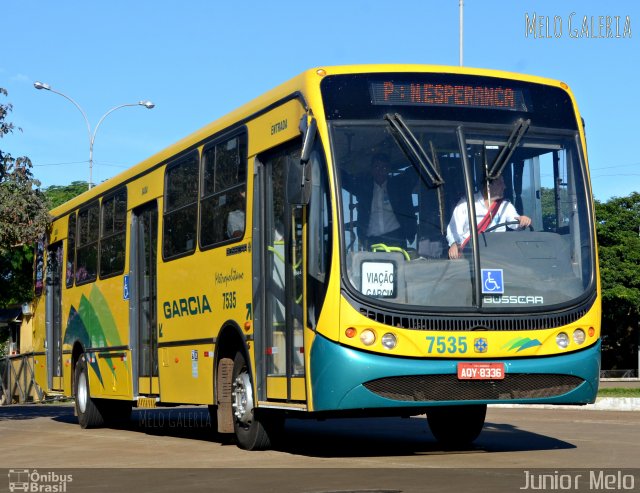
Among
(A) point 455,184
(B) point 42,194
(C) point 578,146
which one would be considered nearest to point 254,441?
(A) point 455,184

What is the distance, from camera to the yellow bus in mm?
11625

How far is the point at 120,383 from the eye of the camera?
18.5m

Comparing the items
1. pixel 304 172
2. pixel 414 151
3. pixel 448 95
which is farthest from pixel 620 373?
pixel 304 172

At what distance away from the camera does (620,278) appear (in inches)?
2462

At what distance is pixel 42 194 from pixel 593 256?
521 inches

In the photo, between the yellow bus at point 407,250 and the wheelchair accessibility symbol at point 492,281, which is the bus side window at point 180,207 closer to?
the yellow bus at point 407,250

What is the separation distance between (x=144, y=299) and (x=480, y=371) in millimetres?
7166

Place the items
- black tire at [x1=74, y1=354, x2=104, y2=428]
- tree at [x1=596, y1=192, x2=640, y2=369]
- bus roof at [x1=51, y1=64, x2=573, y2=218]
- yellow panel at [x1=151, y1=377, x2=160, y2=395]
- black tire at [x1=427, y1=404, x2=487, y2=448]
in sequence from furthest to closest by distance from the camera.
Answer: tree at [x1=596, y1=192, x2=640, y2=369]
black tire at [x1=74, y1=354, x2=104, y2=428]
yellow panel at [x1=151, y1=377, x2=160, y2=395]
black tire at [x1=427, y1=404, x2=487, y2=448]
bus roof at [x1=51, y1=64, x2=573, y2=218]

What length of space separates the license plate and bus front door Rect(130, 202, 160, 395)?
247 inches

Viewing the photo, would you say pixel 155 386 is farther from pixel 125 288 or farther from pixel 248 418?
pixel 248 418

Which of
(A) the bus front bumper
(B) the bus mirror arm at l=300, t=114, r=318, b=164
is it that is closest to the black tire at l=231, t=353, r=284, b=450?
(A) the bus front bumper
